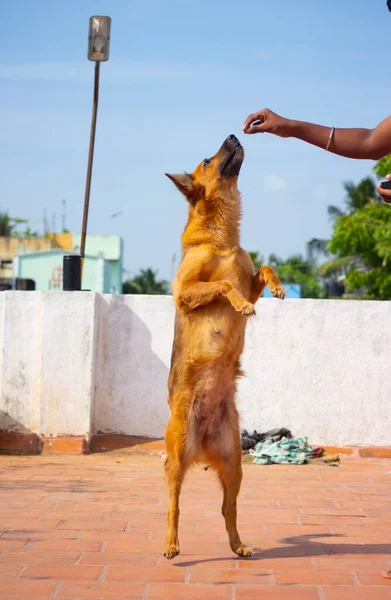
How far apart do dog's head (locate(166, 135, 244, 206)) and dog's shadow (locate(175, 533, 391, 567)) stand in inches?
93.8

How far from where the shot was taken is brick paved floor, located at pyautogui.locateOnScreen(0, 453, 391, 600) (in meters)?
4.44

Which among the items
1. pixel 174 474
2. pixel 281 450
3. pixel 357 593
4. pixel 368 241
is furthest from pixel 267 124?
pixel 368 241

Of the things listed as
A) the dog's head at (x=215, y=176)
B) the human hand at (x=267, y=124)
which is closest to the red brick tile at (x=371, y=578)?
the human hand at (x=267, y=124)

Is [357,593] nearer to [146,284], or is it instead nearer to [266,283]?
[266,283]

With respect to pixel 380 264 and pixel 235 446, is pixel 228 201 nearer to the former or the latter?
pixel 235 446

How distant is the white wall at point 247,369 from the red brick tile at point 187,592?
16.3 feet

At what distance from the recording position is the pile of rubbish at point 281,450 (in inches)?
352

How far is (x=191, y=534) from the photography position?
18.7ft

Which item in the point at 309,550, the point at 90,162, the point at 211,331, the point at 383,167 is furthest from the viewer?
the point at 383,167

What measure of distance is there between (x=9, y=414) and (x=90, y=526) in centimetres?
386

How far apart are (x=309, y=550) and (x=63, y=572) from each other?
1596 millimetres

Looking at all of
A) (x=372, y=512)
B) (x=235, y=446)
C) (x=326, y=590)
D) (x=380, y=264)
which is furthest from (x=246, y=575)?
(x=380, y=264)

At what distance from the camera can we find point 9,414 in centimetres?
949

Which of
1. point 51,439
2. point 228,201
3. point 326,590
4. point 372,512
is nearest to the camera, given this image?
point 326,590
